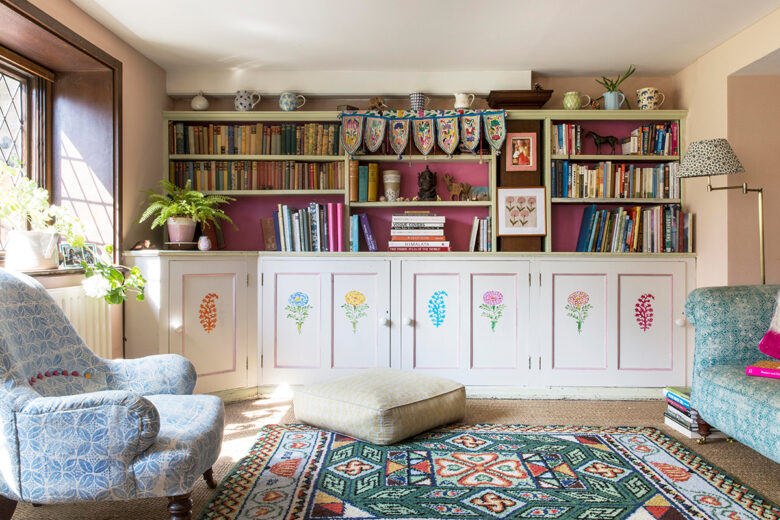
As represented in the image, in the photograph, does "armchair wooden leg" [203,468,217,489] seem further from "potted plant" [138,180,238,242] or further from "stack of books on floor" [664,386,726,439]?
"stack of books on floor" [664,386,726,439]

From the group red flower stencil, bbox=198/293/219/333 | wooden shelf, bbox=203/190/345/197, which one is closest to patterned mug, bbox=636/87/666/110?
wooden shelf, bbox=203/190/345/197

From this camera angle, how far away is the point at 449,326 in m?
3.62

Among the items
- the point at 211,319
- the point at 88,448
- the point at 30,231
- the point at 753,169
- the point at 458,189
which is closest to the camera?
the point at 88,448

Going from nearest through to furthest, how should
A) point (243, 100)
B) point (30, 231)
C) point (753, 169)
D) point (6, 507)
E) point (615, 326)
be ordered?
point (6, 507) < point (30, 231) < point (753, 169) < point (615, 326) < point (243, 100)

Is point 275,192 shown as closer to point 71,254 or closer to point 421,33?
point 71,254

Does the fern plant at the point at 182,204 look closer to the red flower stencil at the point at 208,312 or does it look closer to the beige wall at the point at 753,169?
the red flower stencil at the point at 208,312

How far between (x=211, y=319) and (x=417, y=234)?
145 centimetres

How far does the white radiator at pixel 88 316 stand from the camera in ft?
8.92

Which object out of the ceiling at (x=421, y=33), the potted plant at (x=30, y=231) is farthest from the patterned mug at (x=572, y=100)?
the potted plant at (x=30, y=231)

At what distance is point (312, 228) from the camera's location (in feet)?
12.2

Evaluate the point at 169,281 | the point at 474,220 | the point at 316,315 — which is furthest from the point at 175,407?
the point at 474,220

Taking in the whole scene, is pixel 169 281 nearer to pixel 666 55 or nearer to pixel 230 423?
pixel 230 423

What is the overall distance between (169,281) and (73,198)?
2.31 feet

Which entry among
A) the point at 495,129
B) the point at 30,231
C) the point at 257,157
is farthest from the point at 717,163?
the point at 30,231
